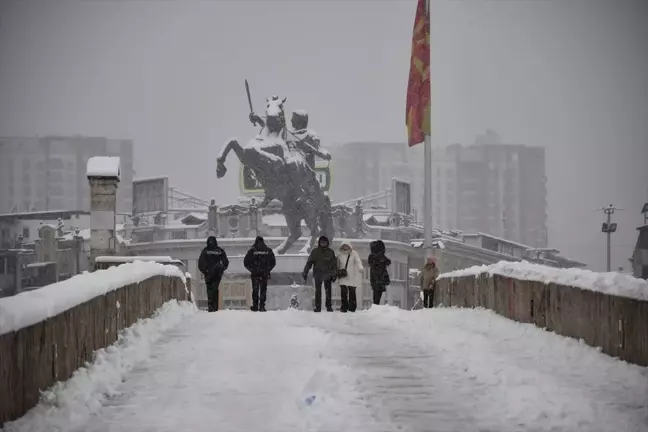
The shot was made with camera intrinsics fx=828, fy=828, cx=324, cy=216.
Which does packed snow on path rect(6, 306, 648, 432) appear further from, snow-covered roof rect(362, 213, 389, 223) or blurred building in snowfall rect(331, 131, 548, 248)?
blurred building in snowfall rect(331, 131, 548, 248)

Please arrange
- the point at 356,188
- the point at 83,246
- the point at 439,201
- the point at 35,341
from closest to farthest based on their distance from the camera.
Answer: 1. the point at 35,341
2. the point at 83,246
3. the point at 439,201
4. the point at 356,188

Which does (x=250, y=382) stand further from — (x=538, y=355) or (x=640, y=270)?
(x=640, y=270)

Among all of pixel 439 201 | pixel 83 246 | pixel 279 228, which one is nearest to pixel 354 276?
pixel 279 228

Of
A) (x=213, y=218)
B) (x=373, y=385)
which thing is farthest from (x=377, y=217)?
(x=373, y=385)

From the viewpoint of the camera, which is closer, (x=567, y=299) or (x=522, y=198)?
(x=567, y=299)

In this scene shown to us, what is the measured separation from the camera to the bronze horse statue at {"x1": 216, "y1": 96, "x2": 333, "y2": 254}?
1214 inches

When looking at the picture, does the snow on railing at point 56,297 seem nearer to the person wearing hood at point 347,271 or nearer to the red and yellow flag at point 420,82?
the person wearing hood at point 347,271

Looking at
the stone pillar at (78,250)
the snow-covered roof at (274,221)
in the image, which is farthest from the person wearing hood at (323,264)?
the stone pillar at (78,250)

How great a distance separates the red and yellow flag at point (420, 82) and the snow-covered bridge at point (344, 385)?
12436 mm

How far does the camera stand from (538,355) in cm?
775

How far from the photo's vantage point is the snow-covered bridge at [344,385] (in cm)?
498

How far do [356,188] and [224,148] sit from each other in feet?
300

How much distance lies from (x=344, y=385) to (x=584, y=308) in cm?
296

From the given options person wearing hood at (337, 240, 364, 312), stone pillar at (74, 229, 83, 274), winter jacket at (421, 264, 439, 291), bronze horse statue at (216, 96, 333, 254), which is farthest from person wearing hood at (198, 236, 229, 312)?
stone pillar at (74, 229, 83, 274)
